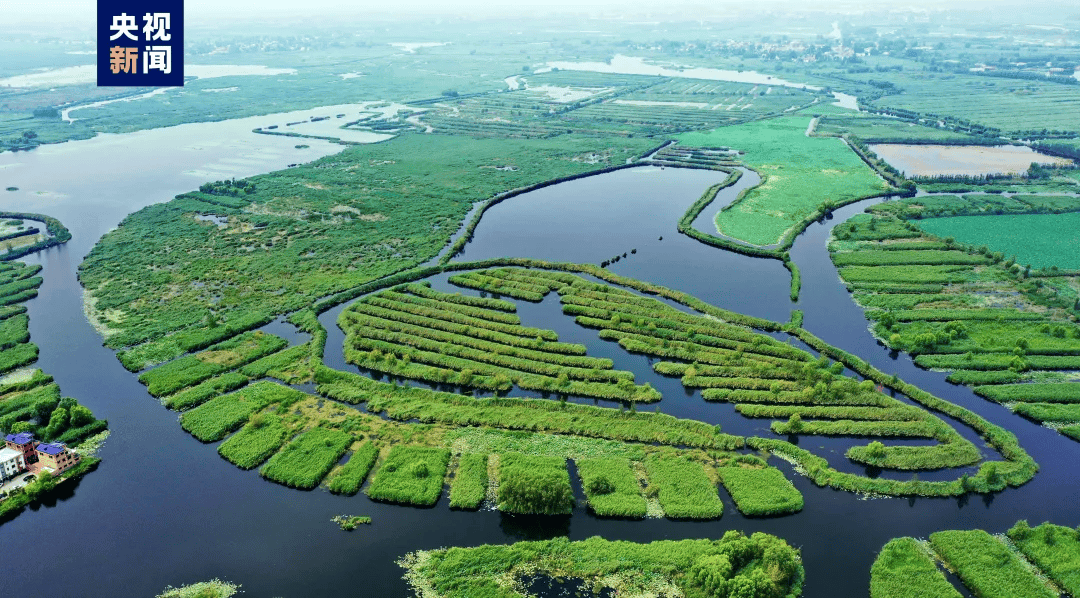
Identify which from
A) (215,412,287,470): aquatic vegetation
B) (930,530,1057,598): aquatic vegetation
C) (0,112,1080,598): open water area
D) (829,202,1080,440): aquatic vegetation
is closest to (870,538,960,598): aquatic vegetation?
(0,112,1080,598): open water area

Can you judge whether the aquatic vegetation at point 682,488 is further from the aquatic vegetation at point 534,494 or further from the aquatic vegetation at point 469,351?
the aquatic vegetation at point 469,351

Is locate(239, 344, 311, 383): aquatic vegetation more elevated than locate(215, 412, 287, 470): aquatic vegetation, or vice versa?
locate(239, 344, 311, 383): aquatic vegetation

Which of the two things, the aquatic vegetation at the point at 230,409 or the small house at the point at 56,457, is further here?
the aquatic vegetation at the point at 230,409

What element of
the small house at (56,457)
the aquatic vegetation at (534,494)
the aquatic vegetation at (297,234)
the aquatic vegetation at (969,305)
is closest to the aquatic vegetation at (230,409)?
the small house at (56,457)

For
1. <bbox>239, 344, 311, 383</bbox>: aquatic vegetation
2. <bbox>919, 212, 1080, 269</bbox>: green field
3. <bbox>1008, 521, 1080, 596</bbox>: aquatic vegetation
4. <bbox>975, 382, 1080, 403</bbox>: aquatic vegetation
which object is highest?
<bbox>919, 212, 1080, 269</bbox>: green field

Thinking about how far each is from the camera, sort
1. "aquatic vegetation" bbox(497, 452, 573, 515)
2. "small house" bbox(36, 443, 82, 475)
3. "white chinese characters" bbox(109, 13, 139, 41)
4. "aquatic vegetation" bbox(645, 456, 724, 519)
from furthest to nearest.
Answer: "white chinese characters" bbox(109, 13, 139, 41) → "small house" bbox(36, 443, 82, 475) → "aquatic vegetation" bbox(645, 456, 724, 519) → "aquatic vegetation" bbox(497, 452, 573, 515)

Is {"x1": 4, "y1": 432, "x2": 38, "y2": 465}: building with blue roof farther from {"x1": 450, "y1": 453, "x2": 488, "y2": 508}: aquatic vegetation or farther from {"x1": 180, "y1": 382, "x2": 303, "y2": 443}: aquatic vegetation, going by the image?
{"x1": 450, "y1": 453, "x2": 488, "y2": 508}: aquatic vegetation

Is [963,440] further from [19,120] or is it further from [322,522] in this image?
[19,120]
